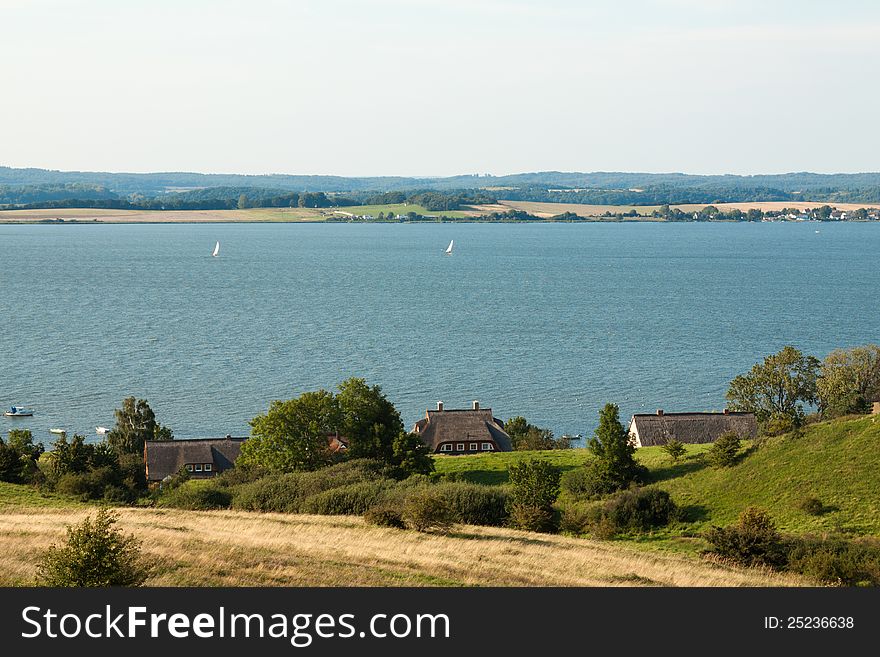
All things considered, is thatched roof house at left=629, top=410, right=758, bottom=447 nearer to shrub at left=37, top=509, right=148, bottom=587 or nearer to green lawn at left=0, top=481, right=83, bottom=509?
green lawn at left=0, top=481, right=83, bottom=509

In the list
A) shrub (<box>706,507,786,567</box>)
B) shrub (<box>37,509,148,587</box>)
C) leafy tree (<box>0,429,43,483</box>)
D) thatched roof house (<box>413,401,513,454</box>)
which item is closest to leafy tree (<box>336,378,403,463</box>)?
thatched roof house (<box>413,401,513,454</box>)

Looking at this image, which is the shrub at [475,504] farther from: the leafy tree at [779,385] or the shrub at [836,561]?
the leafy tree at [779,385]

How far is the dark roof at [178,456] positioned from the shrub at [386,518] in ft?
84.3

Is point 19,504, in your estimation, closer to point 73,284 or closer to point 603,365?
point 603,365

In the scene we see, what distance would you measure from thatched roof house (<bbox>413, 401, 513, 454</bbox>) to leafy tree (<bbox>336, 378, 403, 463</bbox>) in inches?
470

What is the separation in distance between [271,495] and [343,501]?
3.96 meters

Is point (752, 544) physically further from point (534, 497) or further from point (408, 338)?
point (408, 338)

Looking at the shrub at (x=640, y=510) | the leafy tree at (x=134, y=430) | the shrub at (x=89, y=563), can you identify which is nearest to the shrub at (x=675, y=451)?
the shrub at (x=640, y=510)

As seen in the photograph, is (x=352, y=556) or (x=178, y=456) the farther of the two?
(x=178, y=456)

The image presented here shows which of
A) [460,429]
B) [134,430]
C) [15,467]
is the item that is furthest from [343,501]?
[134,430]

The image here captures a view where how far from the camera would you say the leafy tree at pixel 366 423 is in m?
48.1

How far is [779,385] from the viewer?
65562 millimetres

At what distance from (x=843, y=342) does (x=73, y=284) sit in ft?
381

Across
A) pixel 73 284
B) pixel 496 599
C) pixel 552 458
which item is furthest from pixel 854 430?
pixel 73 284
